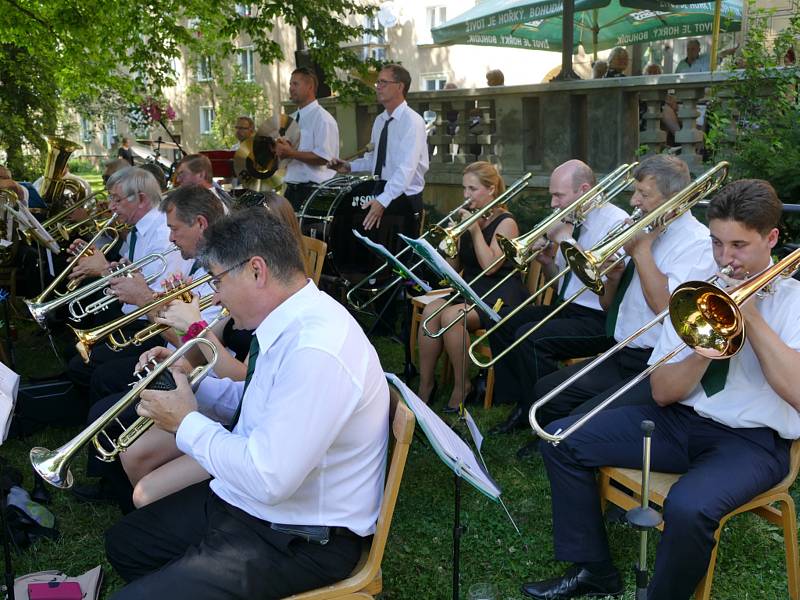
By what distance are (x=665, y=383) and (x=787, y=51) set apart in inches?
148

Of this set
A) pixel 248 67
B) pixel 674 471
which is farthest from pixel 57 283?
pixel 248 67

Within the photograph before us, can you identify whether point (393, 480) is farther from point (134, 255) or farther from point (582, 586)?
point (134, 255)

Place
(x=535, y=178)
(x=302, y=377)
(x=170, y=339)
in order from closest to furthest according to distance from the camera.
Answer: (x=302, y=377), (x=170, y=339), (x=535, y=178)

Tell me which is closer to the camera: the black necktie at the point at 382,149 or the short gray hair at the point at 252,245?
the short gray hair at the point at 252,245

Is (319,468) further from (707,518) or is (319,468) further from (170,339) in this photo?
(170,339)

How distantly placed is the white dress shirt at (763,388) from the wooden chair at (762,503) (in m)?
0.17

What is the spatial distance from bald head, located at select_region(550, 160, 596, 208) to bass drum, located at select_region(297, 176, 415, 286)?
7.67 feet

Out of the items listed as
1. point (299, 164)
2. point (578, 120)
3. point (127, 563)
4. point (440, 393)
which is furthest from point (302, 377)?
point (578, 120)

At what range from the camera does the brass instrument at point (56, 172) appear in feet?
26.2

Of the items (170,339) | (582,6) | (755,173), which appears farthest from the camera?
(582,6)

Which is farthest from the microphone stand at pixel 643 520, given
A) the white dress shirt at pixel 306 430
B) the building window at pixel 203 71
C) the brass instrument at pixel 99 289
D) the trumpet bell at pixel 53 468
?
the building window at pixel 203 71

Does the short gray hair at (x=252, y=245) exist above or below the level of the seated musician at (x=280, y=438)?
above

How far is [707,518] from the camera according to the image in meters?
2.75

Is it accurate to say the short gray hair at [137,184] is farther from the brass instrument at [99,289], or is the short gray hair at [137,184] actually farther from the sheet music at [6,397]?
the sheet music at [6,397]
